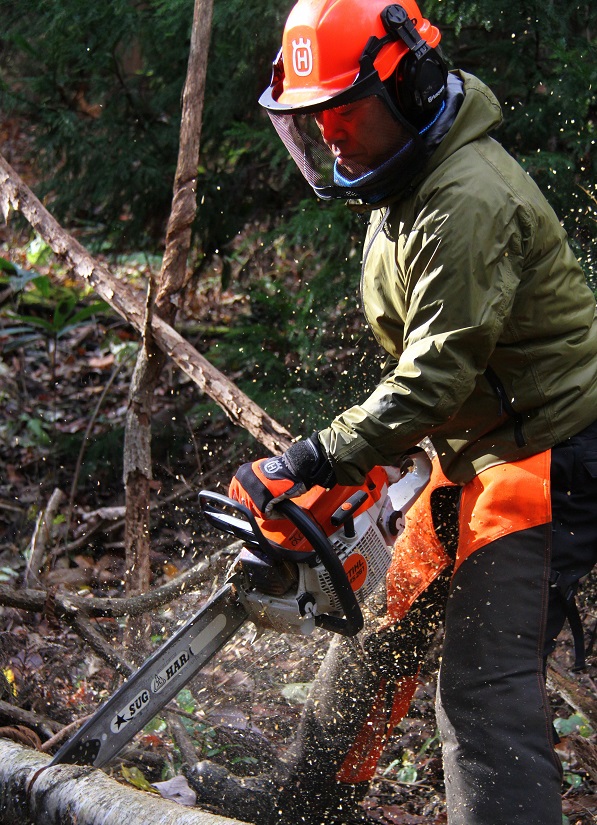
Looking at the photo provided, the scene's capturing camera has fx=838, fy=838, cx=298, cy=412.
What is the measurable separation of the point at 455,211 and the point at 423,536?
1131 mm

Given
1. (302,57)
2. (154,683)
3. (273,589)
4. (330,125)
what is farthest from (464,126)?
(154,683)

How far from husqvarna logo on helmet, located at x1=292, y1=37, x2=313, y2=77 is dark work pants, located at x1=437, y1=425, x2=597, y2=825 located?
1.25 metres

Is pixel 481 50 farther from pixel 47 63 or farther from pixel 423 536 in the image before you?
pixel 423 536

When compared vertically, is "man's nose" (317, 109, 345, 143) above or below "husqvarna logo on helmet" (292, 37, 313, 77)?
below

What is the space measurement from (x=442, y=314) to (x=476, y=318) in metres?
0.08

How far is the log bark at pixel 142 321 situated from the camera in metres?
3.50

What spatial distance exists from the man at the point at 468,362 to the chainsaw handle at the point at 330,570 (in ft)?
0.25

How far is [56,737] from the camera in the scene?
2883mm

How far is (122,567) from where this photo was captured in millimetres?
4621

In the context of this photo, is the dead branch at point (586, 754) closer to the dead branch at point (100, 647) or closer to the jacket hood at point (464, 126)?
the dead branch at point (100, 647)

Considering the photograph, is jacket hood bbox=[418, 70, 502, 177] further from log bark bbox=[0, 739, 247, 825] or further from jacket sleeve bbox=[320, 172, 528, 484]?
log bark bbox=[0, 739, 247, 825]

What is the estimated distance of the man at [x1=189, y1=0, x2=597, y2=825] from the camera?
2.13 meters

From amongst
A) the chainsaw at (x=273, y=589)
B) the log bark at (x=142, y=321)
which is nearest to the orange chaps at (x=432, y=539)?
the chainsaw at (x=273, y=589)

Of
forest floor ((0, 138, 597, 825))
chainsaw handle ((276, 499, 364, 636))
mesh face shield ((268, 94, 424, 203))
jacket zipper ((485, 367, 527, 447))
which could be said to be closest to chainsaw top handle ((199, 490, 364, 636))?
chainsaw handle ((276, 499, 364, 636))
